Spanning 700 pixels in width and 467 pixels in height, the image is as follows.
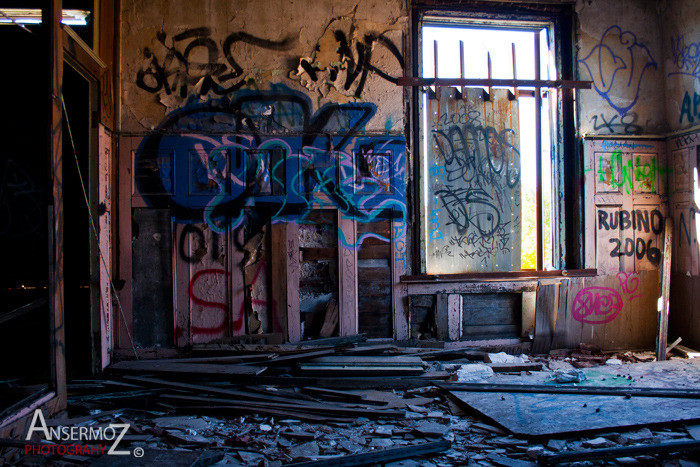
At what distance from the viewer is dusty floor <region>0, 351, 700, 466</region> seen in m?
3.08

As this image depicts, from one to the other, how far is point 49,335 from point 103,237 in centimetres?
167

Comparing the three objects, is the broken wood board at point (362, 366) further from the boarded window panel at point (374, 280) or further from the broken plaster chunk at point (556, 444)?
the broken plaster chunk at point (556, 444)

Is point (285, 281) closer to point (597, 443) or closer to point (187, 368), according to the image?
point (187, 368)

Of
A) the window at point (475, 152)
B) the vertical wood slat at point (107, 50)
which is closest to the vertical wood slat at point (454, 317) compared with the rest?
the window at point (475, 152)

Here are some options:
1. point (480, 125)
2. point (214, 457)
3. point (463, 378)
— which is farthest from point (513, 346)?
point (214, 457)

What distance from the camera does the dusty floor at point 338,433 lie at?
3084mm

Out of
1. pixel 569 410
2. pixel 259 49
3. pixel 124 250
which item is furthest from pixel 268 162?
pixel 569 410

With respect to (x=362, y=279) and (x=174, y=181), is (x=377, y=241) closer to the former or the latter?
(x=362, y=279)

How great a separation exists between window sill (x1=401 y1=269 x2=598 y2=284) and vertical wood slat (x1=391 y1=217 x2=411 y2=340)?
0.35 feet

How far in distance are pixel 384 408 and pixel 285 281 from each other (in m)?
2.04

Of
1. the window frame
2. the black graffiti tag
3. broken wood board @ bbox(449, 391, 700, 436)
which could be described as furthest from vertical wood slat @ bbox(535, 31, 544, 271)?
the black graffiti tag

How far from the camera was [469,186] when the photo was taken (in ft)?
19.1

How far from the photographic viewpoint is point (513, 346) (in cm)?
571

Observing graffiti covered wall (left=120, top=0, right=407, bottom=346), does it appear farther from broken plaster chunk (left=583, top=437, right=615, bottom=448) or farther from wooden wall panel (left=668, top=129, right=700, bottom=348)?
wooden wall panel (left=668, top=129, right=700, bottom=348)
